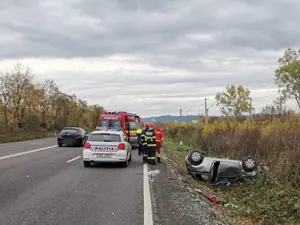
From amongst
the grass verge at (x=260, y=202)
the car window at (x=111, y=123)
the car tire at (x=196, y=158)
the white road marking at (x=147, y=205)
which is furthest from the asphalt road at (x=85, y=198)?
the car window at (x=111, y=123)

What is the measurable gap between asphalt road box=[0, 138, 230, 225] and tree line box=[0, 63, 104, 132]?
49.4 metres

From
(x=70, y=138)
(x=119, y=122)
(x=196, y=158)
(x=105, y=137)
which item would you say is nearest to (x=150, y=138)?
(x=105, y=137)

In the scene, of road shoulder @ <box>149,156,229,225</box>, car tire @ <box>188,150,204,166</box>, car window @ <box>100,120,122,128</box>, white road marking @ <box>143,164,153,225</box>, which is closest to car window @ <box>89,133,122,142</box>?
white road marking @ <box>143,164,153,225</box>

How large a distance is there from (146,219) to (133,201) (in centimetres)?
185

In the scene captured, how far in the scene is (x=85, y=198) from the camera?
9414 millimetres

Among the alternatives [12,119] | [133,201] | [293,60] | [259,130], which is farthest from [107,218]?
[12,119]

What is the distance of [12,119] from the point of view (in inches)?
2435

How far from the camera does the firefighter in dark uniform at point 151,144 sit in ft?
58.8

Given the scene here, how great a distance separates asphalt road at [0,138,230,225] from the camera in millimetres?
7336

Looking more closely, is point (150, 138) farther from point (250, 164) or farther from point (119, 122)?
point (119, 122)

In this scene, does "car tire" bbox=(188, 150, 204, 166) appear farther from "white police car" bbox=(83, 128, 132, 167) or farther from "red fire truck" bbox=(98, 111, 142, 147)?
"red fire truck" bbox=(98, 111, 142, 147)

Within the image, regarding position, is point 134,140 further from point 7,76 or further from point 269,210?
point 7,76

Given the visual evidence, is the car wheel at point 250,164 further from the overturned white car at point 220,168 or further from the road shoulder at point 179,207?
the road shoulder at point 179,207

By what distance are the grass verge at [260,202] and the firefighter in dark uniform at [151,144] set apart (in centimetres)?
548
